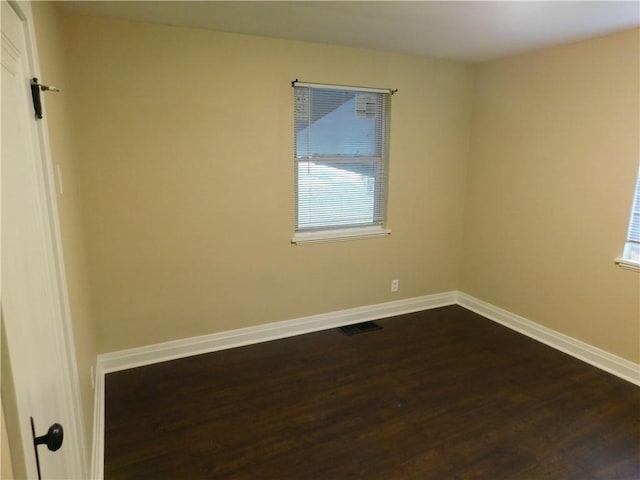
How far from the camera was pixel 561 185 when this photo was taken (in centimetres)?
319

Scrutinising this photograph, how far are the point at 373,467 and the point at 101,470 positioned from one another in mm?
1363

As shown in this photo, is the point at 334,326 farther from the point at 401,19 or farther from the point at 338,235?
the point at 401,19

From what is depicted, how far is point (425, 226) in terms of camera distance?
13.0 feet

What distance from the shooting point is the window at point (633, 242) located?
2.77 meters

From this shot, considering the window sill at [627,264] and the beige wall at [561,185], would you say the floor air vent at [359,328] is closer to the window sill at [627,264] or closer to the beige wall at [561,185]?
the beige wall at [561,185]

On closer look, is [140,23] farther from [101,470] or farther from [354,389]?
[354,389]

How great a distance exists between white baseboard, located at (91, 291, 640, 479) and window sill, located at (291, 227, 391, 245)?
2.30ft

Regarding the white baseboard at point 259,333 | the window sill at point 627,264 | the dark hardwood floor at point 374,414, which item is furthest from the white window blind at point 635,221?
the white baseboard at point 259,333

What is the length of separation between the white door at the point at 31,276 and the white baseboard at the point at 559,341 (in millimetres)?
3400

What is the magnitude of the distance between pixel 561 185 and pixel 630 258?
2.37 ft

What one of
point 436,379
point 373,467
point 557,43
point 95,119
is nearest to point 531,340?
point 436,379

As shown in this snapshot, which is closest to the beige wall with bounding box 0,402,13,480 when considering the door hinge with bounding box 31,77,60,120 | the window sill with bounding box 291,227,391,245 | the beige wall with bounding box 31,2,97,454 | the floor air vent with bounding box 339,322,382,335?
the door hinge with bounding box 31,77,60,120

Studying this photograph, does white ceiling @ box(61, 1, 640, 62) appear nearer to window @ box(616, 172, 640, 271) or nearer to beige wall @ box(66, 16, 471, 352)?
beige wall @ box(66, 16, 471, 352)

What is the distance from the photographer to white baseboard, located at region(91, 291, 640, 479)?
2867mm
